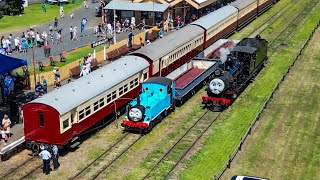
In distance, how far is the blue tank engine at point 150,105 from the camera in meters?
27.1

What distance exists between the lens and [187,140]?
27156 mm

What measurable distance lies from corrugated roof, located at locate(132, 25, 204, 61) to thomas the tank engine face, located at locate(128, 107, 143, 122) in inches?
280

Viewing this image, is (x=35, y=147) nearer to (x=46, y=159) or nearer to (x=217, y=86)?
(x=46, y=159)

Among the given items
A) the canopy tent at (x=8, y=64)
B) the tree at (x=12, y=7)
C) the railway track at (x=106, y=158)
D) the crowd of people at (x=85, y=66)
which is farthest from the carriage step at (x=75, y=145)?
the tree at (x=12, y=7)

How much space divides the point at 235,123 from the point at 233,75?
13.3ft

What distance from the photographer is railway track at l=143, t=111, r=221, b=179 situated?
79.4 feet

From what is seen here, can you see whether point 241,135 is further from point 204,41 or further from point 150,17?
point 150,17

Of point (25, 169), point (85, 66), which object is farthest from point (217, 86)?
point (25, 169)

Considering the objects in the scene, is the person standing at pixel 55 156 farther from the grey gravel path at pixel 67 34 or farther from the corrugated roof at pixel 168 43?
the grey gravel path at pixel 67 34

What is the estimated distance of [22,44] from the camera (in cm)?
4344

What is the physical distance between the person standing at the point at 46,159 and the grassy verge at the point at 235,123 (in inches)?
249

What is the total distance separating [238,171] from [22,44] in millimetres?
26872

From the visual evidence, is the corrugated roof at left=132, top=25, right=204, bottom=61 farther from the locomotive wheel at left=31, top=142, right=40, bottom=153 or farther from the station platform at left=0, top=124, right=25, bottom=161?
the locomotive wheel at left=31, top=142, right=40, bottom=153

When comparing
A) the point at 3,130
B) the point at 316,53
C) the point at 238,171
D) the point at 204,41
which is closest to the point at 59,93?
the point at 3,130
